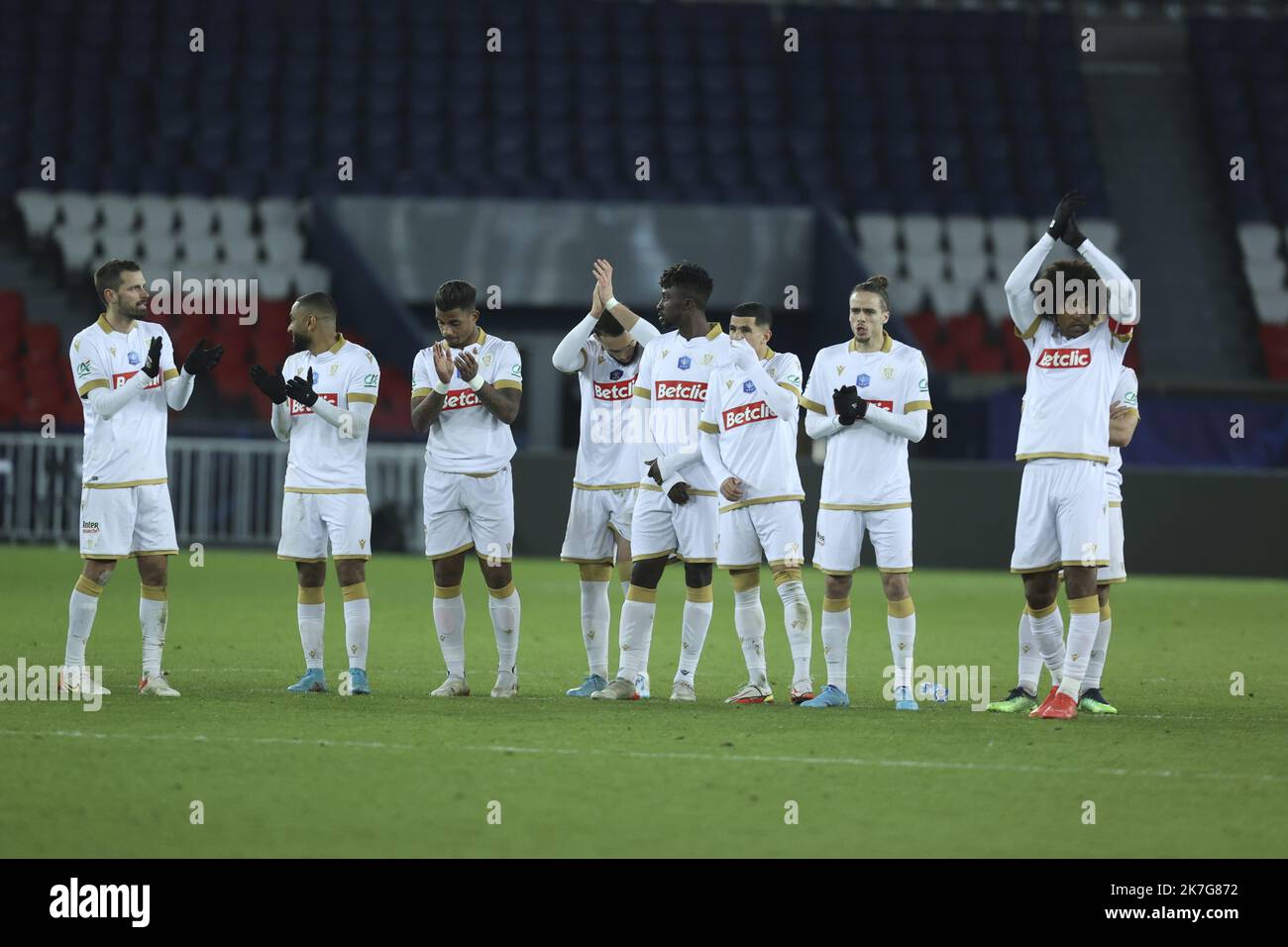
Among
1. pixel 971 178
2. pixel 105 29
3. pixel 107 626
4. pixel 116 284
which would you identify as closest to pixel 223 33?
pixel 105 29

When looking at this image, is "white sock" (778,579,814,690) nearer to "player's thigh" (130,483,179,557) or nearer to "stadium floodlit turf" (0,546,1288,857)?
"stadium floodlit turf" (0,546,1288,857)

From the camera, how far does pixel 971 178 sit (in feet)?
95.0

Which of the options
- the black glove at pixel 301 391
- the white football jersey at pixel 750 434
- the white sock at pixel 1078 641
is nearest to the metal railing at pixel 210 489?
the black glove at pixel 301 391

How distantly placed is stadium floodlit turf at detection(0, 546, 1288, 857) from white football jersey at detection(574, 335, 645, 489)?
49.7 inches

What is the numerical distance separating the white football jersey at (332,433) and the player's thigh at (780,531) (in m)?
2.21

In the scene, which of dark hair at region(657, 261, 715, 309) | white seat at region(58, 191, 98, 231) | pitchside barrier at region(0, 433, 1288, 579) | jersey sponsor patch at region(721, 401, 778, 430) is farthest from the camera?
white seat at region(58, 191, 98, 231)

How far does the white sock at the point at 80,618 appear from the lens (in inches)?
A: 382

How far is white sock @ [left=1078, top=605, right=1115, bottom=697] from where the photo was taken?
388 inches

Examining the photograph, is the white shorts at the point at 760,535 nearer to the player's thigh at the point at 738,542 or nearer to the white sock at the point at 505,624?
the player's thigh at the point at 738,542

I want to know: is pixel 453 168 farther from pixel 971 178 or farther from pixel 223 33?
pixel 971 178

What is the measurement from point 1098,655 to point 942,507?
1191cm

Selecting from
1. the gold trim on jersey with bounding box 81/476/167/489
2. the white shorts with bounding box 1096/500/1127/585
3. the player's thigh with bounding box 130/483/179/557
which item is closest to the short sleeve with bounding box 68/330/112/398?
the gold trim on jersey with bounding box 81/476/167/489

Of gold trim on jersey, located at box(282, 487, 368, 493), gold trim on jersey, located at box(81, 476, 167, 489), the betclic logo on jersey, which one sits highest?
the betclic logo on jersey

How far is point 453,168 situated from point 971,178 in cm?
817
